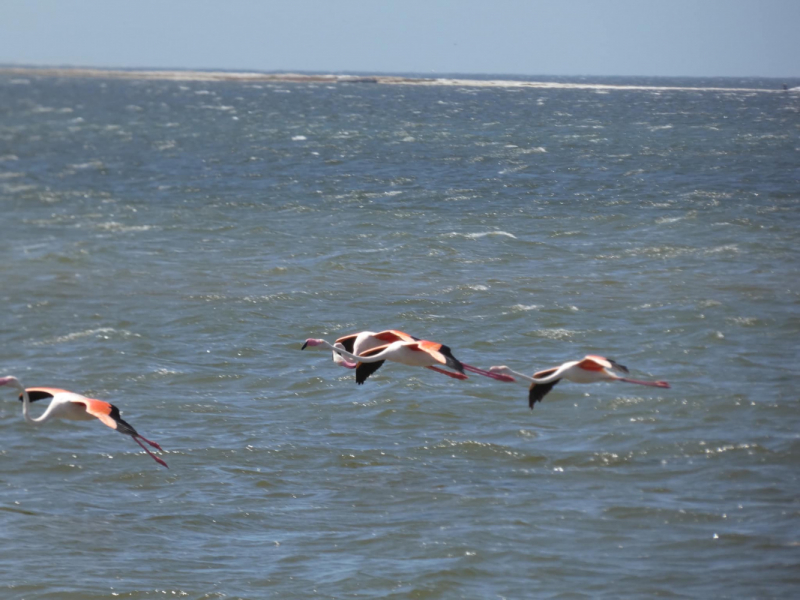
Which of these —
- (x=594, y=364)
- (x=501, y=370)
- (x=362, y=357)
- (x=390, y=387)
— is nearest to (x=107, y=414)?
(x=362, y=357)

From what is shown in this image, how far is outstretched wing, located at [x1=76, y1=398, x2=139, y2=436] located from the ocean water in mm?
3239

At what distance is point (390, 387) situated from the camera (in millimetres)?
17938

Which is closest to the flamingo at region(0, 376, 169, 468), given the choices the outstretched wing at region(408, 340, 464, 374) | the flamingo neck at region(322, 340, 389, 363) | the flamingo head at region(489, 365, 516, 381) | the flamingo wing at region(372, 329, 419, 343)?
the flamingo neck at region(322, 340, 389, 363)

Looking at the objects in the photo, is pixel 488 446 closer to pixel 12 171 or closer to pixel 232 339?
pixel 232 339

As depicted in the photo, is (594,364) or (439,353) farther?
(439,353)

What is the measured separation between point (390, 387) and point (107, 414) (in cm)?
965

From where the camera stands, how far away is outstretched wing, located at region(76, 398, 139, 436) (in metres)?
8.33

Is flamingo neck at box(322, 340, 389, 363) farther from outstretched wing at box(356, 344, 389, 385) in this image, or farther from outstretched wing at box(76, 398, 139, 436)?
outstretched wing at box(76, 398, 139, 436)

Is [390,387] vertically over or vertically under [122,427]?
under

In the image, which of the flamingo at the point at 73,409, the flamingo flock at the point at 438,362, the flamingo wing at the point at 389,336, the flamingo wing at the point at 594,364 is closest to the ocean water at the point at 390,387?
the flamingo flock at the point at 438,362

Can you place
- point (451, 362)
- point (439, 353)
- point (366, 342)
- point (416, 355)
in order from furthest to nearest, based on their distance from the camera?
1. point (366, 342)
2. point (416, 355)
3. point (439, 353)
4. point (451, 362)

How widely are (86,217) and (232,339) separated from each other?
15.4 metres

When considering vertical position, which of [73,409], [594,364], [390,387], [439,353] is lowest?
[390,387]

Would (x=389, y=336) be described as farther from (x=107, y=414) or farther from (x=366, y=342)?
(x=107, y=414)
